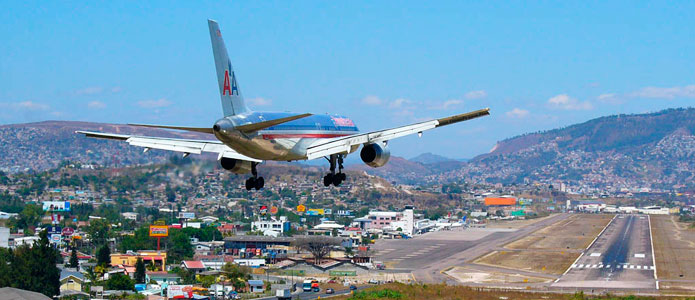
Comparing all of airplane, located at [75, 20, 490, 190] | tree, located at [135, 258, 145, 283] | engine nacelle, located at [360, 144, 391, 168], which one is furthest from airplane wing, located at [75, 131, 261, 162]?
tree, located at [135, 258, 145, 283]

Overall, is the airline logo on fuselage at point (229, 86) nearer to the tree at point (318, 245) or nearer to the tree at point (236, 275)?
the tree at point (236, 275)

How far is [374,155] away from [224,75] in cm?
1352

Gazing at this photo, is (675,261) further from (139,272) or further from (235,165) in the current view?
(235,165)

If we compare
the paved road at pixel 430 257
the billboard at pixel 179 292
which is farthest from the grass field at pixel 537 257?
the billboard at pixel 179 292

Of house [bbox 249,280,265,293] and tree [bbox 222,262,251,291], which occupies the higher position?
tree [bbox 222,262,251,291]

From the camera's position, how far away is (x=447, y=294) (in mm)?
109375

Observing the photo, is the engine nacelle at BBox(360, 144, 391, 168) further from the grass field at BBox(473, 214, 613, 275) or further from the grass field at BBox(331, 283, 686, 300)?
the grass field at BBox(473, 214, 613, 275)

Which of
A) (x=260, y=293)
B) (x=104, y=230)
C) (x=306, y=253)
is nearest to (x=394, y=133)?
(x=260, y=293)

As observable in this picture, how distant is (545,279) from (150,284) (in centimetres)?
5520

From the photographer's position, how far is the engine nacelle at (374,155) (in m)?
63.2

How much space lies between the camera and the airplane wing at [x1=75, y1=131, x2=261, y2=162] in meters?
57.5

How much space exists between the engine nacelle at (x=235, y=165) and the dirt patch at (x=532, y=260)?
89.9m

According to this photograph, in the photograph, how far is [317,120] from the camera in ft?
209

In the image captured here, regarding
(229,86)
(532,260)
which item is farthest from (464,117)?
(532,260)
